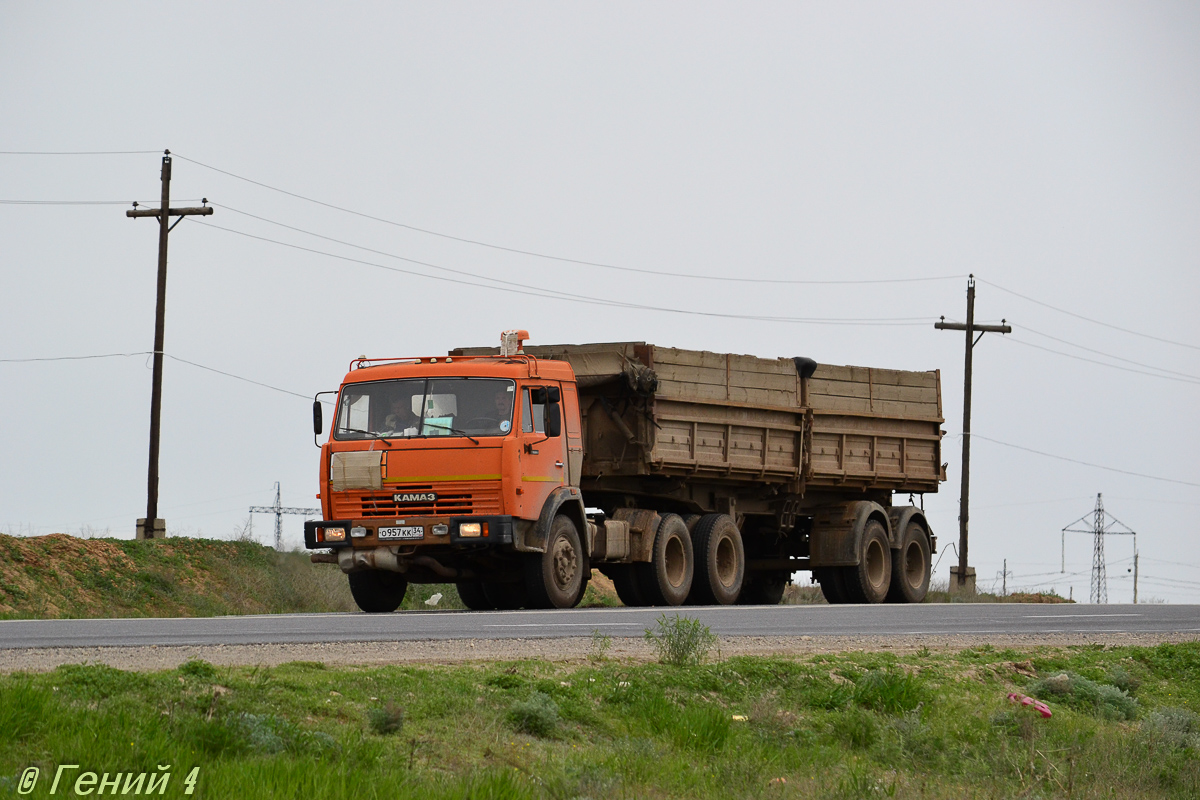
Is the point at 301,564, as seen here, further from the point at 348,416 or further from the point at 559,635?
the point at 559,635

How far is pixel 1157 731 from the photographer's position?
34.1ft

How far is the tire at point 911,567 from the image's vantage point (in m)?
25.7

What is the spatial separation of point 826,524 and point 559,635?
41.1ft

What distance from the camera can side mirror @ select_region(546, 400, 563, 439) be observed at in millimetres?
18234

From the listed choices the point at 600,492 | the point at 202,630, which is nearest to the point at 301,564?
the point at 600,492

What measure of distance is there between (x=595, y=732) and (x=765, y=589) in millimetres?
17593

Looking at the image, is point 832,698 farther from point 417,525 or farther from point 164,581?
point 164,581

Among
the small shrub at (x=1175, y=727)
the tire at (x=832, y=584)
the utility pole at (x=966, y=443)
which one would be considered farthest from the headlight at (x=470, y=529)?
the utility pole at (x=966, y=443)

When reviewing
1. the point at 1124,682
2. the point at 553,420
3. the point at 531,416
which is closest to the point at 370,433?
the point at 531,416

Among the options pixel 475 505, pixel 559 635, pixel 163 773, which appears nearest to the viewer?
pixel 163 773

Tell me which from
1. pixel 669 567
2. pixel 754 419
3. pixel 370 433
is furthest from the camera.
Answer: pixel 754 419

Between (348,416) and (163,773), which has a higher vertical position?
(348,416)

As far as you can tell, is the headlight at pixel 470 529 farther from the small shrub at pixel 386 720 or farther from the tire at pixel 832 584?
the small shrub at pixel 386 720

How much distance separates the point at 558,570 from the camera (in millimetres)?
18734
